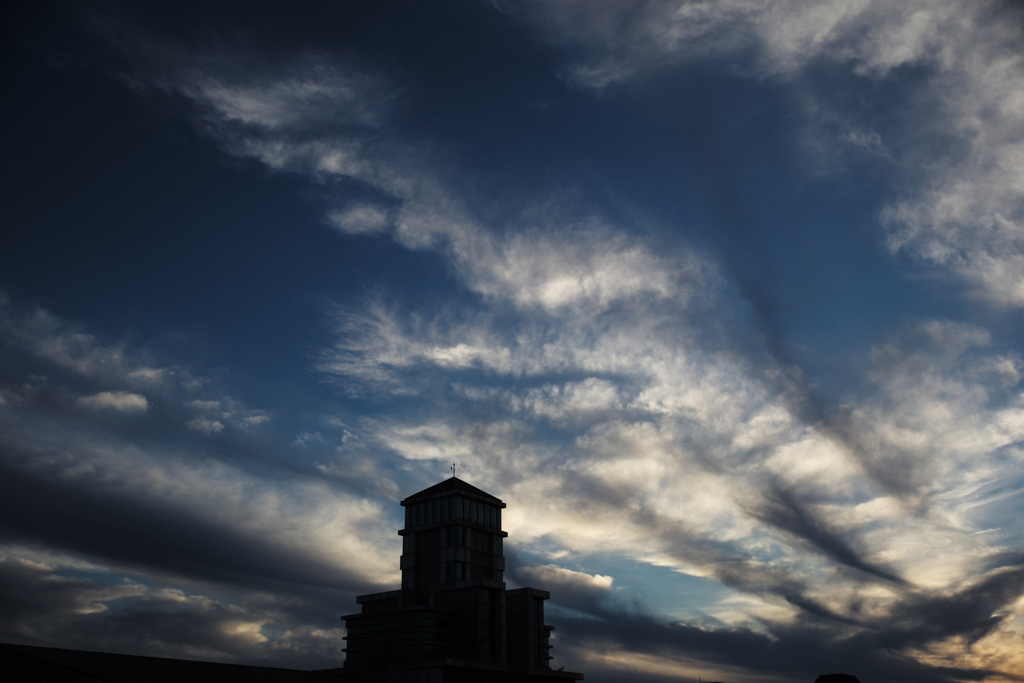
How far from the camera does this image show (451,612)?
371 feet

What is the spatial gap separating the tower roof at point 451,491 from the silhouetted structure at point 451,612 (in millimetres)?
196

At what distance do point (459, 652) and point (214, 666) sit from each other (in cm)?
3381

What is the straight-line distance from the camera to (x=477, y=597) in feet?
370

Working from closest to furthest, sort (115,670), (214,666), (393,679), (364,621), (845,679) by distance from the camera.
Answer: (115,670)
(214,666)
(393,679)
(364,621)
(845,679)

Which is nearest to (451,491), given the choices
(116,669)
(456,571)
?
(456,571)

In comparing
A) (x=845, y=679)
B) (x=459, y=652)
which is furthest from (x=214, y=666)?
(x=845, y=679)

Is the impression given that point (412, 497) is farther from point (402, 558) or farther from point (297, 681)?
point (297, 681)

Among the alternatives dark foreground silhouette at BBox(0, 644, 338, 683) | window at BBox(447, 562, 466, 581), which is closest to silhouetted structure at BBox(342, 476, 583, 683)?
window at BBox(447, 562, 466, 581)

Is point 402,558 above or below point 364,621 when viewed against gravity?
above

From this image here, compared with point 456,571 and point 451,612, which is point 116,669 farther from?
point 456,571

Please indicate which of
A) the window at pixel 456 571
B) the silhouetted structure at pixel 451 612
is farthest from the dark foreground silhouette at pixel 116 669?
the window at pixel 456 571

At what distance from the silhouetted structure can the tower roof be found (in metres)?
0.20

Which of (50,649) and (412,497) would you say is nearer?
(50,649)

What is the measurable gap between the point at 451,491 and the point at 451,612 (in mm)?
18151
